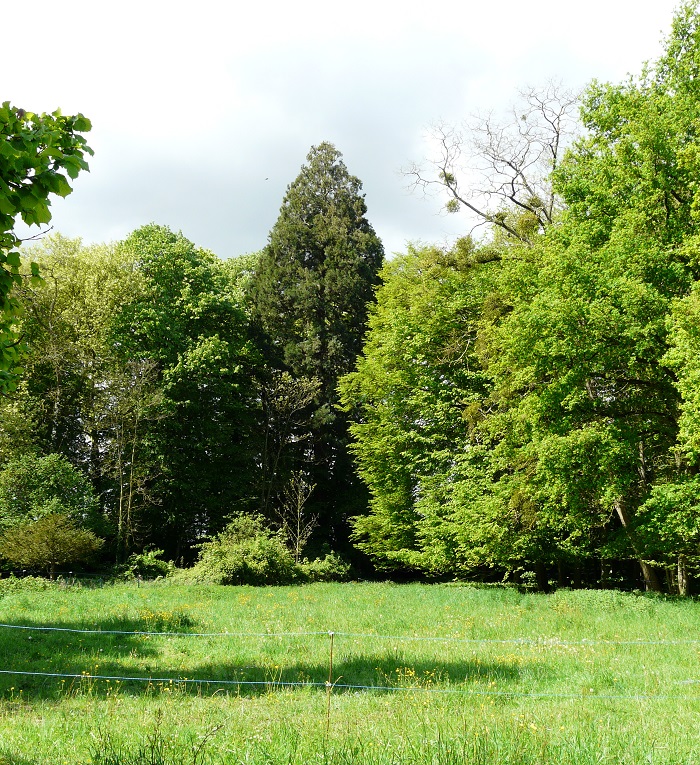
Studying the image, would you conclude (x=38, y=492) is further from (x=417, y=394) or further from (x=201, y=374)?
(x=417, y=394)

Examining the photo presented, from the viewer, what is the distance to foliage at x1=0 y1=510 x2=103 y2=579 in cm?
2103

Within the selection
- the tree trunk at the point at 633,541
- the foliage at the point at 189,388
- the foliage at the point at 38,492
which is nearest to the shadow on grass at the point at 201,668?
the tree trunk at the point at 633,541

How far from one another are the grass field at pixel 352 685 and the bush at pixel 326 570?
35.2 ft

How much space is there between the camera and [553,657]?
30.7ft

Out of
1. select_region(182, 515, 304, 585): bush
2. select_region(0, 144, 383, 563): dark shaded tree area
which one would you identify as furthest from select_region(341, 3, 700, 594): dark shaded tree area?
select_region(0, 144, 383, 563): dark shaded tree area

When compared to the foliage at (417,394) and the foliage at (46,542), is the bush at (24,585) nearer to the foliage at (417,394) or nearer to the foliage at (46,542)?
the foliage at (46,542)

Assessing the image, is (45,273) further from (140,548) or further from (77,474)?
(140,548)

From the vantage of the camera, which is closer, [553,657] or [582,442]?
[553,657]

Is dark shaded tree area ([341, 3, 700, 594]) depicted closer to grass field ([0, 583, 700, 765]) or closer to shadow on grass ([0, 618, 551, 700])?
grass field ([0, 583, 700, 765])

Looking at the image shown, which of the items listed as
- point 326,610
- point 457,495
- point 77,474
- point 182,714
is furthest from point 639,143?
point 77,474

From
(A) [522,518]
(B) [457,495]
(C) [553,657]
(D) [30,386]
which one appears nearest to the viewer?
(C) [553,657]

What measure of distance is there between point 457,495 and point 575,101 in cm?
1361

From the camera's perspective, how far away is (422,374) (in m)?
26.3

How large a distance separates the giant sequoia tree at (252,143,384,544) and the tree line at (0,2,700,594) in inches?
5.0
